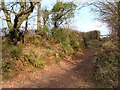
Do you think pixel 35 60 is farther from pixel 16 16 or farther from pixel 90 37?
pixel 90 37

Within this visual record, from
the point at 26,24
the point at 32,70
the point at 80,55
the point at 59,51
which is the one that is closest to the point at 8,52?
the point at 32,70

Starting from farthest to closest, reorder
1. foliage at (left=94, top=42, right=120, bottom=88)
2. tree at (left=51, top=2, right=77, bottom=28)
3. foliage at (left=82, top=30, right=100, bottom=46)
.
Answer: foliage at (left=82, top=30, right=100, bottom=46), tree at (left=51, top=2, right=77, bottom=28), foliage at (left=94, top=42, right=120, bottom=88)

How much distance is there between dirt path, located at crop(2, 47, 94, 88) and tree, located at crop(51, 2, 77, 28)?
5.12 meters

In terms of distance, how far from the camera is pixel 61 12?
62.3 feet

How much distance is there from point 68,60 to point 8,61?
15.0 ft

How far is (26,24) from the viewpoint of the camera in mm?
15531

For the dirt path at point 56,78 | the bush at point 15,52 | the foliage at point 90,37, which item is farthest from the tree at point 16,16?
the foliage at point 90,37

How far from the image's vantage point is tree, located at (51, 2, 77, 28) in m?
18.5

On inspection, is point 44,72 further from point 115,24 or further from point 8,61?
point 115,24

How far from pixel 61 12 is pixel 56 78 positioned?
8008 millimetres

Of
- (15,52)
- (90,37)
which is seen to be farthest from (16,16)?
(90,37)

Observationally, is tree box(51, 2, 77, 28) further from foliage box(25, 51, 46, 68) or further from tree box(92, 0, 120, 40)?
foliage box(25, 51, 46, 68)

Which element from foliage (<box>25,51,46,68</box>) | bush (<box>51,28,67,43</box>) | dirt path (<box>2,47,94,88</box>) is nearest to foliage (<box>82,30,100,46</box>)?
bush (<box>51,28,67,43</box>)

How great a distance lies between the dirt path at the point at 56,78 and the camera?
11.1 metres
